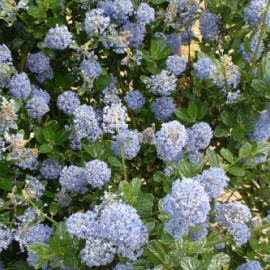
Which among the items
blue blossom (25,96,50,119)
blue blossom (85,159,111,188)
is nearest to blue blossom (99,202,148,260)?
blue blossom (85,159,111,188)

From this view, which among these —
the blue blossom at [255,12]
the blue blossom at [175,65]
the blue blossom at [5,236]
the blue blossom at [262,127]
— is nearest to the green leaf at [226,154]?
the blue blossom at [262,127]

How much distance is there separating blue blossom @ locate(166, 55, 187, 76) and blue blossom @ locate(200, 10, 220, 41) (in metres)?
0.13

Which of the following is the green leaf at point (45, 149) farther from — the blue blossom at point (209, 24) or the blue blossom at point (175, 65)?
the blue blossom at point (209, 24)

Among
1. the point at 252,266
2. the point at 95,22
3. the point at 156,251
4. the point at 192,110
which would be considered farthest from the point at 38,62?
the point at 252,266

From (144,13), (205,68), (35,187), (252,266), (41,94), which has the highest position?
(144,13)

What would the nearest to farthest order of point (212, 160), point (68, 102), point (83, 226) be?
point (83, 226)
point (212, 160)
point (68, 102)

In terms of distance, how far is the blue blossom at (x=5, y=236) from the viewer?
5.26 feet

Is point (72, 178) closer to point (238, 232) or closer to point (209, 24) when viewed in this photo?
point (238, 232)

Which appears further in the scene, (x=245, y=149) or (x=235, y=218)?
(x=245, y=149)

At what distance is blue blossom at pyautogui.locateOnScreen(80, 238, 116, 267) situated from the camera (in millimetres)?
1358

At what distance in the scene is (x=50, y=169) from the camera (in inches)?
69.1

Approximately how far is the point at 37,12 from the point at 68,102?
0.85 ft

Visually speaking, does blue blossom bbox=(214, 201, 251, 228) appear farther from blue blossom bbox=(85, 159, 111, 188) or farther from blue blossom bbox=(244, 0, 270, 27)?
blue blossom bbox=(244, 0, 270, 27)

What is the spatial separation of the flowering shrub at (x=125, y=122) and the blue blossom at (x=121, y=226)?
0.07 meters
